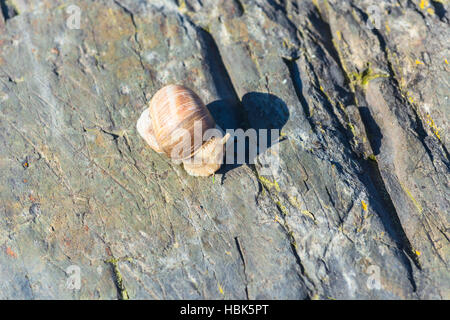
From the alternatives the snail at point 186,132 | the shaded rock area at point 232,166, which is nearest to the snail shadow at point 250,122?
the shaded rock area at point 232,166

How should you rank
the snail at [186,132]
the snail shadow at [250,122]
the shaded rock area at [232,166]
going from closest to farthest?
the shaded rock area at [232,166] < the snail at [186,132] < the snail shadow at [250,122]

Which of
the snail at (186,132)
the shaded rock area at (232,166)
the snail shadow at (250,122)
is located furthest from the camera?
the snail shadow at (250,122)

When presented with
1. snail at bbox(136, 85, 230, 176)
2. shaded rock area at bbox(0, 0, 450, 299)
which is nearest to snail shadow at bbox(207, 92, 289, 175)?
shaded rock area at bbox(0, 0, 450, 299)

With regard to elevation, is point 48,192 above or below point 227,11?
below

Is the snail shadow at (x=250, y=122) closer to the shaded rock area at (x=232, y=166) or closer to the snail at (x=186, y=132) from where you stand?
the shaded rock area at (x=232, y=166)
